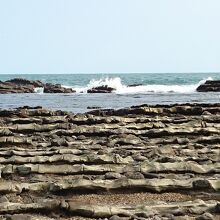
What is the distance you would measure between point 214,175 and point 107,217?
2.58 metres

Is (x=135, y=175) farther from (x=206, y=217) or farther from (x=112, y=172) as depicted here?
(x=206, y=217)

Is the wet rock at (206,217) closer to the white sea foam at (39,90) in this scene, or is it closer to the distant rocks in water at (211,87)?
the distant rocks in water at (211,87)

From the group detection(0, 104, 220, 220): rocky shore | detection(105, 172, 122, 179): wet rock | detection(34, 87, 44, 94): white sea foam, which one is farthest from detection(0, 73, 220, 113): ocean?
detection(105, 172, 122, 179): wet rock

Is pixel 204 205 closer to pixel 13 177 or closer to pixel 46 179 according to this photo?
pixel 46 179

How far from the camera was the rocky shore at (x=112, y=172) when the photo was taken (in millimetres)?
6164

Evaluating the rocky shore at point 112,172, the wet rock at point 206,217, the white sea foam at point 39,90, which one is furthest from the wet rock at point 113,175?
the white sea foam at point 39,90

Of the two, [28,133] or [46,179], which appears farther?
[28,133]

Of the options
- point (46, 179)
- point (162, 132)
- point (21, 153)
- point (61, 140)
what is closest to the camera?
point (46, 179)

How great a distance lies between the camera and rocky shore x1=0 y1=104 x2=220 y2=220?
6164 millimetres

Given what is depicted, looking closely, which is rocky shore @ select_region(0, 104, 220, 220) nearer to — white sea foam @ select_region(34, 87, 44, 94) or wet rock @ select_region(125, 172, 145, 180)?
wet rock @ select_region(125, 172, 145, 180)

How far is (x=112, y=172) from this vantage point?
26.3 ft

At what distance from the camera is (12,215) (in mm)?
5832

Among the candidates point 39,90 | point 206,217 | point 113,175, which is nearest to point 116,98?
point 39,90

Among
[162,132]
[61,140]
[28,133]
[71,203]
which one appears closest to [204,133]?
[162,132]
